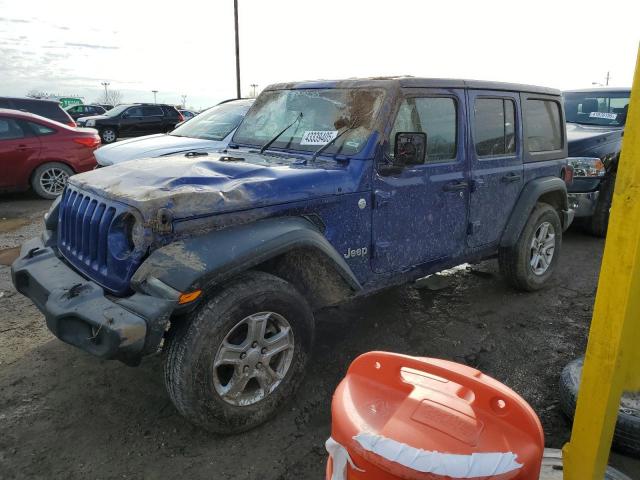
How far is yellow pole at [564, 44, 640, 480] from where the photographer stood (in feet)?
4.95

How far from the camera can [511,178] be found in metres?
4.30

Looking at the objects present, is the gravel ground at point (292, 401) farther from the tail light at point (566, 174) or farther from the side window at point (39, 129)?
the side window at point (39, 129)

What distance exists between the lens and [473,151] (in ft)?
13.0

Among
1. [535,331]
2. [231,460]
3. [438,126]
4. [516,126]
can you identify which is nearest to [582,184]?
[516,126]

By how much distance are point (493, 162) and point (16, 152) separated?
765 cm

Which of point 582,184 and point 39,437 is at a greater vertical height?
point 582,184

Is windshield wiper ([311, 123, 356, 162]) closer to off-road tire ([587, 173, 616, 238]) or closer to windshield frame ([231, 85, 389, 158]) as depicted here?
windshield frame ([231, 85, 389, 158])

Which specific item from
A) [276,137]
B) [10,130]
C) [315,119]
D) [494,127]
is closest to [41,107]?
[10,130]

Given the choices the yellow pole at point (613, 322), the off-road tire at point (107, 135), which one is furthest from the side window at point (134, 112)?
the yellow pole at point (613, 322)

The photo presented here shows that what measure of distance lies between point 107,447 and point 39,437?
408 millimetres

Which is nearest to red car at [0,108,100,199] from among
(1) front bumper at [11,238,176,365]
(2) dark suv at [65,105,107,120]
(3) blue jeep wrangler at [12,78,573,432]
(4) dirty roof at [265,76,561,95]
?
(3) blue jeep wrangler at [12,78,573,432]

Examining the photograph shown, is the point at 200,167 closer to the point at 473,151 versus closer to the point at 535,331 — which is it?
the point at 473,151

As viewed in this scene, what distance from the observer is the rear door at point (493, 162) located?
399cm

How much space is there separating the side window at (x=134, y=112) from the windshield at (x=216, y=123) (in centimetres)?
1281
